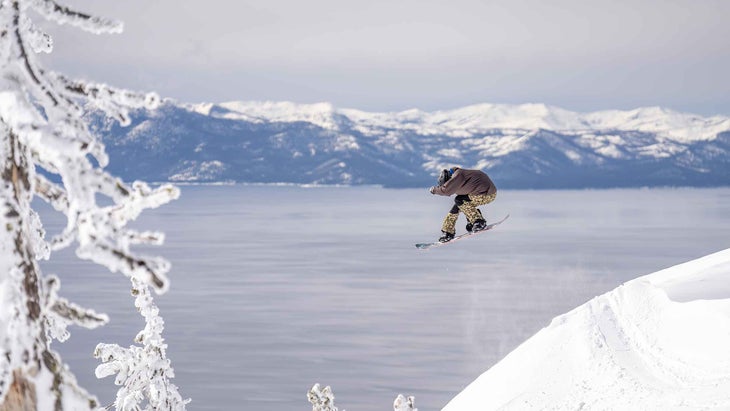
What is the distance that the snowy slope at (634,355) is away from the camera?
62.2ft

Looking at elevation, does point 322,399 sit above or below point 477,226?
below

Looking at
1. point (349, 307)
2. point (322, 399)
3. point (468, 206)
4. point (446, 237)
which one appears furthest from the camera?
point (349, 307)

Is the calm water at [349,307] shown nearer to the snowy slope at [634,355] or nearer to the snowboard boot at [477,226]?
the snowboard boot at [477,226]

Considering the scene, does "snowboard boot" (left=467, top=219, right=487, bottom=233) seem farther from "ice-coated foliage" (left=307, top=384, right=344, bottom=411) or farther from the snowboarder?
"ice-coated foliage" (left=307, top=384, right=344, bottom=411)

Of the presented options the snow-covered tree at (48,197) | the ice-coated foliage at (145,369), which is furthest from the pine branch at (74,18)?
the ice-coated foliage at (145,369)

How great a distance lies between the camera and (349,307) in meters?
104

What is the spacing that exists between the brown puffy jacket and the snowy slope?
358 centimetres

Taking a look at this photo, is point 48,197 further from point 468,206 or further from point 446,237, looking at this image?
point 446,237

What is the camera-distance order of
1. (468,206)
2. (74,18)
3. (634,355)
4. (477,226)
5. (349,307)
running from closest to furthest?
(74,18) → (634,355) → (468,206) → (477,226) → (349,307)

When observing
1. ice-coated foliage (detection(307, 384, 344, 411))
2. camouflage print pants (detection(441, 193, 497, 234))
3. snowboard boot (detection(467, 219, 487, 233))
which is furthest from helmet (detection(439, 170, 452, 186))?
ice-coated foliage (detection(307, 384, 344, 411))

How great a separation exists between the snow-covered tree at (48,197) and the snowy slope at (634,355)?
13.7 metres

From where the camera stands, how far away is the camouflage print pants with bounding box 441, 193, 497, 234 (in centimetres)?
2345

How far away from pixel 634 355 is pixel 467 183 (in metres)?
4.97

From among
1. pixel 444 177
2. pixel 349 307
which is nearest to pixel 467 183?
pixel 444 177
